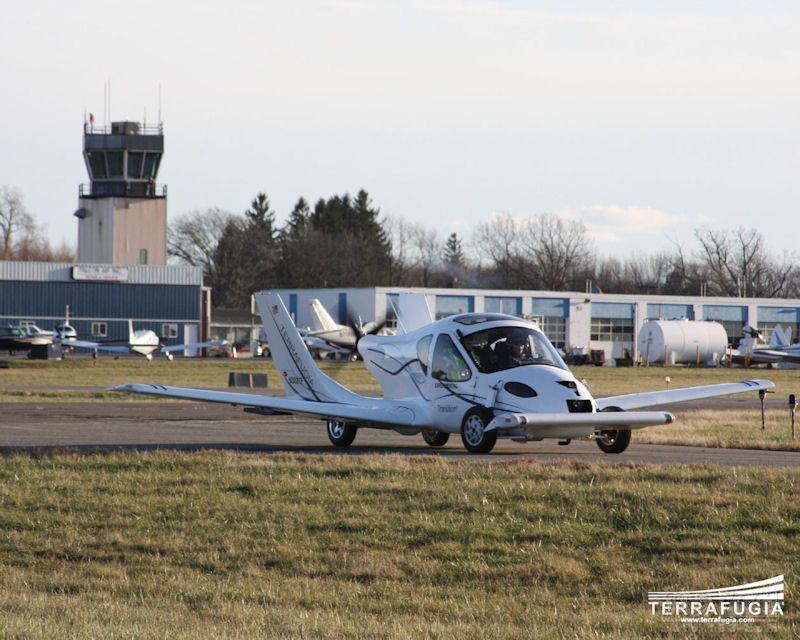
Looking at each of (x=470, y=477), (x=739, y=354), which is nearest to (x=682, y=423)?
(x=470, y=477)

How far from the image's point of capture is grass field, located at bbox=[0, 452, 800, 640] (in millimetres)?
11383

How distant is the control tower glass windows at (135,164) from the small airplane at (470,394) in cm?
8188

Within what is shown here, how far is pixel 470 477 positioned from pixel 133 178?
9035 centimetres

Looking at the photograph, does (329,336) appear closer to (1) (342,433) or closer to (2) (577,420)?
(1) (342,433)

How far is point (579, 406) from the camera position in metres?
21.1

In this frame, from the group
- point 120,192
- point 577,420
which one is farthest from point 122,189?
point 577,420

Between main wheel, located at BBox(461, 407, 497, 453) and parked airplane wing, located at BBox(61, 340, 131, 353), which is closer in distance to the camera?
main wheel, located at BBox(461, 407, 497, 453)

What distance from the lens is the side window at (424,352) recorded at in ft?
75.9

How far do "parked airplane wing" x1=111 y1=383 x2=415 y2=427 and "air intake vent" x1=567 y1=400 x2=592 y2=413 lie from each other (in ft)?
10.1

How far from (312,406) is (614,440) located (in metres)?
5.33

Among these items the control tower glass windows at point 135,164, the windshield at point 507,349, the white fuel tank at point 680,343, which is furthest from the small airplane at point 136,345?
the windshield at point 507,349

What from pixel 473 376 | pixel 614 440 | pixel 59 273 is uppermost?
pixel 59 273

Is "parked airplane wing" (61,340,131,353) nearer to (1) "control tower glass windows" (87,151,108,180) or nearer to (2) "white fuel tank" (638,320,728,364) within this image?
(1) "control tower glass windows" (87,151,108,180)

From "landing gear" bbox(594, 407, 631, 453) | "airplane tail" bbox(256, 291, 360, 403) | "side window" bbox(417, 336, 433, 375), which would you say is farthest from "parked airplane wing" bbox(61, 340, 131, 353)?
"landing gear" bbox(594, 407, 631, 453)
